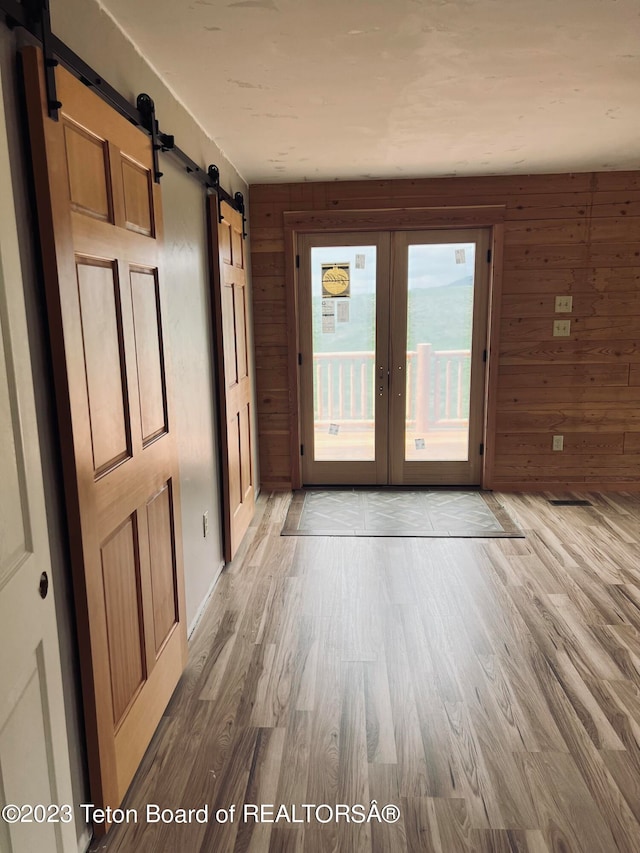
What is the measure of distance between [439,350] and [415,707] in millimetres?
3089

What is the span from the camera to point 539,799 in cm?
178

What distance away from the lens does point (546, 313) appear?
14.9 ft

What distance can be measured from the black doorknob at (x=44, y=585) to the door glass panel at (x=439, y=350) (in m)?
3.80

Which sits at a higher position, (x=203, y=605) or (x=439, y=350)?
(x=439, y=350)

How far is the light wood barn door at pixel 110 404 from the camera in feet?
4.65

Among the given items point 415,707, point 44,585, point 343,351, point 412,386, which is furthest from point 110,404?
point 412,386

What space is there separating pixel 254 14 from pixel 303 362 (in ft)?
9.88

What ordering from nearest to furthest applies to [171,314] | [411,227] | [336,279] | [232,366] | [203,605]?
[171,314] → [203,605] → [232,366] → [411,227] → [336,279]

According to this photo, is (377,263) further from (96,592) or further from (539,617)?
(96,592)

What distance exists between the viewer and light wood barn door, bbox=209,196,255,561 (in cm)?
326

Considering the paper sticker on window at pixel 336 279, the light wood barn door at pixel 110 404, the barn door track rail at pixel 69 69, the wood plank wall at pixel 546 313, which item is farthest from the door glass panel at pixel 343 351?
the light wood barn door at pixel 110 404

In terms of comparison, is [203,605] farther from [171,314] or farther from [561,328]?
[561,328]

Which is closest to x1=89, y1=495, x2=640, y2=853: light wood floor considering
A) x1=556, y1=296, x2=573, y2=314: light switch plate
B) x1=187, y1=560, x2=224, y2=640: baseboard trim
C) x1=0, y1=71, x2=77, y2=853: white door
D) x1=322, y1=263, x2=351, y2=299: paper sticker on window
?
x1=187, y1=560, x2=224, y2=640: baseboard trim

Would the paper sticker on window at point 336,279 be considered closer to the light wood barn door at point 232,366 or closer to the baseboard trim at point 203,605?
the light wood barn door at point 232,366
